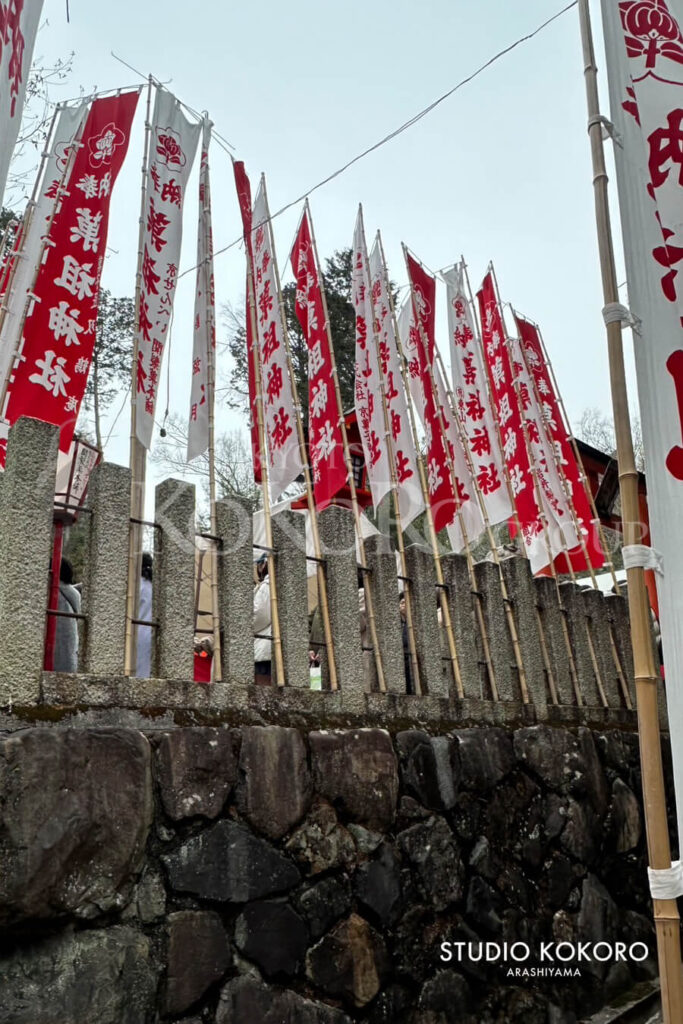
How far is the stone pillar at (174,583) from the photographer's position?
3.99 metres

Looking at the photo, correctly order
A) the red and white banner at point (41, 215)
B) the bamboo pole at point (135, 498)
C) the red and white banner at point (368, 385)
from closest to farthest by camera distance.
→ 1. the bamboo pole at point (135, 498)
2. the red and white banner at point (41, 215)
3. the red and white banner at point (368, 385)

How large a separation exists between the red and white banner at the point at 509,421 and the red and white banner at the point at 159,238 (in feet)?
12.1

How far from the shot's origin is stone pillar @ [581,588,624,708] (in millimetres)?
7406

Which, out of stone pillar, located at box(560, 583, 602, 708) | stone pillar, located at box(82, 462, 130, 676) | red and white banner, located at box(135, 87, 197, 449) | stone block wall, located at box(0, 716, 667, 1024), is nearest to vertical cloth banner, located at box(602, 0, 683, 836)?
stone block wall, located at box(0, 716, 667, 1024)

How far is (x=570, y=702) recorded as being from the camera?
22.6ft

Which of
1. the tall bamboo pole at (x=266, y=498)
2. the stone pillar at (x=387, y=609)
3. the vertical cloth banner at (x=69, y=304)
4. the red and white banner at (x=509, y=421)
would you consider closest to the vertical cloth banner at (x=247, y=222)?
the tall bamboo pole at (x=266, y=498)

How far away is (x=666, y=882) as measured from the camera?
288cm

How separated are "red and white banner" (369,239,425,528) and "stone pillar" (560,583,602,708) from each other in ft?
5.41

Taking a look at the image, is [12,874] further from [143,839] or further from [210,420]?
[210,420]

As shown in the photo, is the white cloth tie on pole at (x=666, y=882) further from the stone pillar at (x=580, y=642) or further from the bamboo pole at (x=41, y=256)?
the stone pillar at (x=580, y=642)

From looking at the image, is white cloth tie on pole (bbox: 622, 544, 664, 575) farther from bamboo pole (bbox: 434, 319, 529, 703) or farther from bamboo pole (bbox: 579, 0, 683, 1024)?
bamboo pole (bbox: 434, 319, 529, 703)

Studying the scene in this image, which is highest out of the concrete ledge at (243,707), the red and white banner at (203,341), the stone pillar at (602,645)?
the red and white banner at (203,341)

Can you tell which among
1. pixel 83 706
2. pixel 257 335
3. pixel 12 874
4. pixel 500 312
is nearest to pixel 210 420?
pixel 257 335

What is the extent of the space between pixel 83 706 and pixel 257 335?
11.5ft
